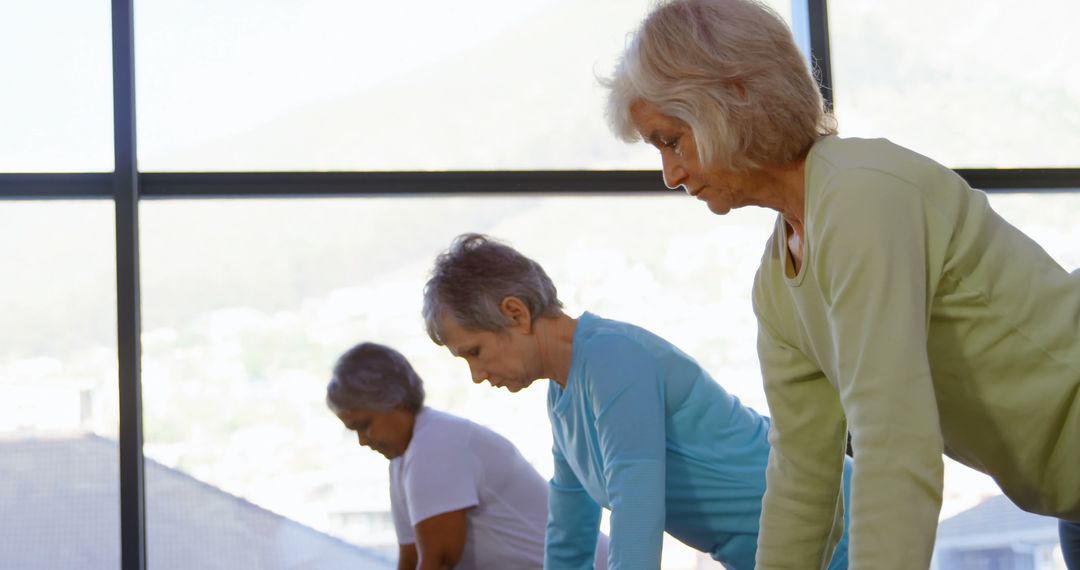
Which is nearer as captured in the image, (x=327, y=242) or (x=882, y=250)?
(x=882, y=250)

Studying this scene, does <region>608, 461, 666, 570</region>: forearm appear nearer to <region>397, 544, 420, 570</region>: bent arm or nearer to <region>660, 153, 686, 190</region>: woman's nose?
<region>660, 153, 686, 190</region>: woman's nose

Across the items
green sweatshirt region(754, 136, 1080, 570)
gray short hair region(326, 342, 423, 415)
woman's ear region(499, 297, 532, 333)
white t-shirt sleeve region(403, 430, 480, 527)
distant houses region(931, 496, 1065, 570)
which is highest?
green sweatshirt region(754, 136, 1080, 570)

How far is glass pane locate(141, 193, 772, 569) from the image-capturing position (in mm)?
2926

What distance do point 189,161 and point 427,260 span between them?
2.15 feet

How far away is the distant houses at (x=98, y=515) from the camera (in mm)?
2850

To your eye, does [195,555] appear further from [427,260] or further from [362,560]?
[427,260]

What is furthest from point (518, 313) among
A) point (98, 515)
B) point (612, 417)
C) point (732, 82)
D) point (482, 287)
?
point (98, 515)

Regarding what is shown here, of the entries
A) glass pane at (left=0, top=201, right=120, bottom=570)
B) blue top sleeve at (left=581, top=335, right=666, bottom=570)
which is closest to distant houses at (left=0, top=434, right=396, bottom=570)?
glass pane at (left=0, top=201, right=120, bottom=570)

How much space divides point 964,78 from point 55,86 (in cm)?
251

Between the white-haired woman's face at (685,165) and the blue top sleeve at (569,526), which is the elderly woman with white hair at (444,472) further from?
the white-haired woman's face at (685,165)

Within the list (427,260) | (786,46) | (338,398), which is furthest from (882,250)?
(427,260)

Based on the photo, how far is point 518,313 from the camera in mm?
1971

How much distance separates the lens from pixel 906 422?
100 centimetres

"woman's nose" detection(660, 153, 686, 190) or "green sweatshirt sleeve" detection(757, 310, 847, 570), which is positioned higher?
"woman's nose" detection(660, 153, 686, 190)
